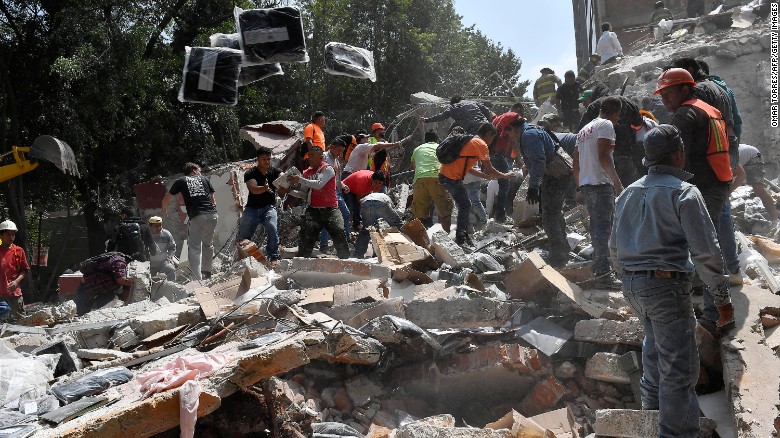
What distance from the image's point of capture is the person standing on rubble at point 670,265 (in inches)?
139

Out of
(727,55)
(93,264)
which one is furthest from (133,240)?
(727,55)

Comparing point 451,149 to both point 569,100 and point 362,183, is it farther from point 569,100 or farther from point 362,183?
point 569,100

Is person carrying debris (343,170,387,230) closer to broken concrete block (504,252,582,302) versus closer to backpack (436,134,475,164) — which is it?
backpack (436,134,475,164)

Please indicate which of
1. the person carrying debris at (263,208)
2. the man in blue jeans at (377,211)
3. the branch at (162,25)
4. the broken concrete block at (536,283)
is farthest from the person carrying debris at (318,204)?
the branch at (162,25)

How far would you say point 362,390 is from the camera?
5.07 metres

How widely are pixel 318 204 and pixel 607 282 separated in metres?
3.19

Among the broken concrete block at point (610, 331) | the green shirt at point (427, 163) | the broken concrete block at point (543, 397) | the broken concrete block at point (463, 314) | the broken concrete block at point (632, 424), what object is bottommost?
the broken concrete block at point (543, 397)

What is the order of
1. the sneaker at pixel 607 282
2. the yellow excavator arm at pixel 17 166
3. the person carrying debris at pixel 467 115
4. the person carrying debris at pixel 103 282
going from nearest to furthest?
1. the sneaker at pixel 607 282
2. the person carrying debris at pixel 103 282
3. the person carrying debris at pixel 467 115
4. the yellow excavator arm at pixel 17 166

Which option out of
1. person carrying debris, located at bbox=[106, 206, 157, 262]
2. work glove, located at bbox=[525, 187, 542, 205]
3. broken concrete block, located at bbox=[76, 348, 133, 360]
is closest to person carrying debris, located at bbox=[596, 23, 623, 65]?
work glove, located at bbox=[525, 187, 542, 205]

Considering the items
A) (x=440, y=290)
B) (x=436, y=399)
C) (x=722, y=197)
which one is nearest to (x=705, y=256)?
(x=722, y=197)

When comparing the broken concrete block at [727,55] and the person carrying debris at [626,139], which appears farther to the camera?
the broken concrete block at [727,55]

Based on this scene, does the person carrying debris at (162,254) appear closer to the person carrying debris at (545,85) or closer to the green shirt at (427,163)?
the green shirt at (427,163)

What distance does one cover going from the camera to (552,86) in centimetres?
1398

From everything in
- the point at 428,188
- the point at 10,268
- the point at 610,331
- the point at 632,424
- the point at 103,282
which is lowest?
the point at 632,424
